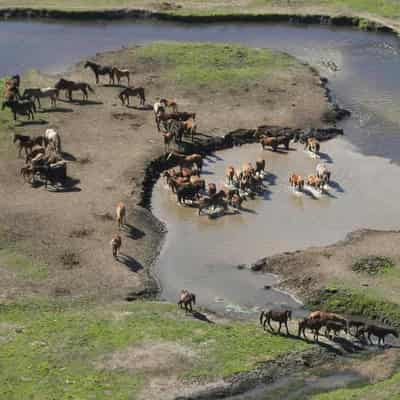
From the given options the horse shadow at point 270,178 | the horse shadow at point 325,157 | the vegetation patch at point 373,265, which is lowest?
the vegetation patch at point 373,265

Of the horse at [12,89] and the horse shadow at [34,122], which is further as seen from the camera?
the horse at [12,89]

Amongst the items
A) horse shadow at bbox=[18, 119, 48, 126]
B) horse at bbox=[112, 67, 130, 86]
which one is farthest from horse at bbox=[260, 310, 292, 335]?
horse at bbox=[112, 67, 130, 86]

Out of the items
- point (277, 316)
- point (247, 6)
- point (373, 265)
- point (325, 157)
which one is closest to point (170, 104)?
point (325, 157)

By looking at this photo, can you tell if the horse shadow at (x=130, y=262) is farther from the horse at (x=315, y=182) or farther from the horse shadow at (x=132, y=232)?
the horse at (x=315, y=182)

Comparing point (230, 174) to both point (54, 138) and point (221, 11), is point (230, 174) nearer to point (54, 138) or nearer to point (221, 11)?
point (54, 138)

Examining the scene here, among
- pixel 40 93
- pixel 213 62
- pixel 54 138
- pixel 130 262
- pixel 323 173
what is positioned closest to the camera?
pixel 130 262

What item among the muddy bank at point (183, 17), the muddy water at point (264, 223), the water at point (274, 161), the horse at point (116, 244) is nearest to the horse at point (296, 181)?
the muddy water at point (264, 223)
